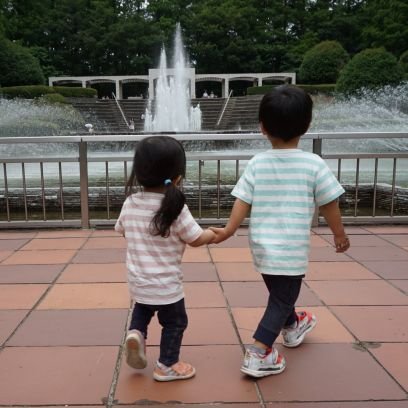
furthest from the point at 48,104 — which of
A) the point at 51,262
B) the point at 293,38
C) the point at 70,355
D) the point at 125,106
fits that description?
the point at 293,38

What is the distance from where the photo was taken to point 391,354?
2646 millimetres

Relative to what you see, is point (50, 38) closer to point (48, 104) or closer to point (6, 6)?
point (6, 6)

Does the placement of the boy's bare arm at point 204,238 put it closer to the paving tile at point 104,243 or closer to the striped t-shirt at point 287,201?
the striped t-shirt at point 287,201

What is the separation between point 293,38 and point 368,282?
4813cm

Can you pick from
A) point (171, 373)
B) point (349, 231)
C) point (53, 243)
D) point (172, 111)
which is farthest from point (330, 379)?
point (172, 111)

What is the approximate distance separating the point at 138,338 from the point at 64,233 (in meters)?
3.53

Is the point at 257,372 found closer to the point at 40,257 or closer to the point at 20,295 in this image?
the point at 20,295

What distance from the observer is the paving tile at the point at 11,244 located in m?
4.97

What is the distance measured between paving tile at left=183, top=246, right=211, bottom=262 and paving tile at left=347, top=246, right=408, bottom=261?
1307 millimetres

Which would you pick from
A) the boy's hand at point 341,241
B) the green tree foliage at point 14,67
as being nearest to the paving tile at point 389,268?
the boy's hand at point 341,241

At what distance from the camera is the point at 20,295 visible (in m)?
3.61

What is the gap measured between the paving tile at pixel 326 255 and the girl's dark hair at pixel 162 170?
8.44ft

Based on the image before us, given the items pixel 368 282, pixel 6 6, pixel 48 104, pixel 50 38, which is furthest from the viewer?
pixel 50 38

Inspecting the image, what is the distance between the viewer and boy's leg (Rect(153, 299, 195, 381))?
2334mm
